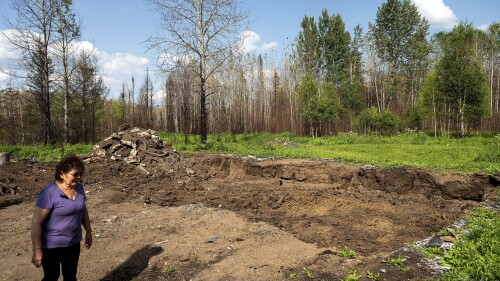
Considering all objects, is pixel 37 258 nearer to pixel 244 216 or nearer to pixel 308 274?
pixel 308 274

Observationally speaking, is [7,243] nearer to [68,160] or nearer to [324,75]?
[68,160]

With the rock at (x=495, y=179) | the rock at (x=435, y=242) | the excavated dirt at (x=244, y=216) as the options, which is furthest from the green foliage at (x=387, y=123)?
the rock at (x=435, y=242)

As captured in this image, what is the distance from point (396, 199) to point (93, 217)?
21.9ft

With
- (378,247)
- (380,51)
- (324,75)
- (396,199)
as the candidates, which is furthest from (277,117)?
(378,247)

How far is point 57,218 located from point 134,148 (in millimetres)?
8637

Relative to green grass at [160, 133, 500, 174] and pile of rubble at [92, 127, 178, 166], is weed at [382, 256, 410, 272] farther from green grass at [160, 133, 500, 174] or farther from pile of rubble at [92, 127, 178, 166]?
pile of rubble at [92, 127, 178, 166]

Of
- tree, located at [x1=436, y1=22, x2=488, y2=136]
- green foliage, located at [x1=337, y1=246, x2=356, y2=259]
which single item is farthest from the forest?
green foliage, located at [x1=337, y1=246, x2=356, y2=259]

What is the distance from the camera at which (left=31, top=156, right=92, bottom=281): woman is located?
2947 mm

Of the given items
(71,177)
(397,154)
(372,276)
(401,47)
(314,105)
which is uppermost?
(401,47)

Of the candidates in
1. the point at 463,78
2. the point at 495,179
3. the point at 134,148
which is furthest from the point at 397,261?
the point at 463,78

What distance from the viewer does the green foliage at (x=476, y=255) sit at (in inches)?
137

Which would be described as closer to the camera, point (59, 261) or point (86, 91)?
point (59, 261)

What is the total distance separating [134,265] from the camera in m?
4.50

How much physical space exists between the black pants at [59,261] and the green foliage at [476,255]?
3932 millimetres
